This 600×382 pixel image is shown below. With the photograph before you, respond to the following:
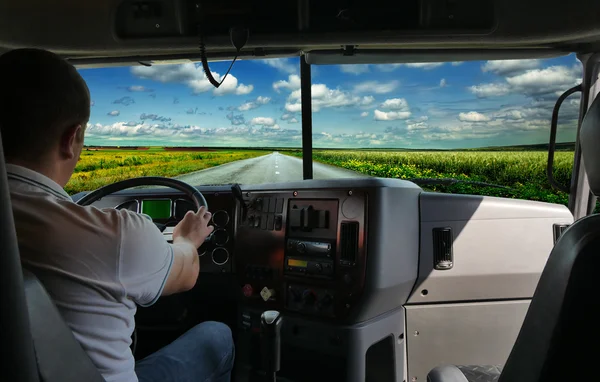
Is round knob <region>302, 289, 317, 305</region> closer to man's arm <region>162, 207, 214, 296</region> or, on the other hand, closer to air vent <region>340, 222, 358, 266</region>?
air vent <region>340, 222, 358, 266</region>

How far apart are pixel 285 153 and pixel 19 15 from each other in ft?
5.26

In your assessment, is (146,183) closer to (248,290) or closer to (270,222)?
(270,222)

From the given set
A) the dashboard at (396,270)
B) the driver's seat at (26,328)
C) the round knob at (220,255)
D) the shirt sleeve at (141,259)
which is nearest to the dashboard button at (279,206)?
the dashboard at (396,270)

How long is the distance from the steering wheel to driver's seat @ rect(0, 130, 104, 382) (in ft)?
3.47

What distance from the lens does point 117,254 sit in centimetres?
111

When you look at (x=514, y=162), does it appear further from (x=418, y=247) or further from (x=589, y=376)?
(x=589, y=376)

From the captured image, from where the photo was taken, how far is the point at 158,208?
8.96 feet

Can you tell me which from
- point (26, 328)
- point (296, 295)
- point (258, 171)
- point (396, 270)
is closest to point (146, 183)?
point (258, 171)

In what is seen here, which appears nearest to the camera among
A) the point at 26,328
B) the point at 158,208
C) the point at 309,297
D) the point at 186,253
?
the point at 26,328

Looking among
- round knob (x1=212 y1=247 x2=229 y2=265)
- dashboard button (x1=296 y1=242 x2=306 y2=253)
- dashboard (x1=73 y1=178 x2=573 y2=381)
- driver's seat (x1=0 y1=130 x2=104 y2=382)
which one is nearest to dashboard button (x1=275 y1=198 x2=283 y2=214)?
dashboard (x1=73 y1=178 x2=573 y2=381)

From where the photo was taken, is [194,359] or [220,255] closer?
[194,359]

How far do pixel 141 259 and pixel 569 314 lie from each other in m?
1.01

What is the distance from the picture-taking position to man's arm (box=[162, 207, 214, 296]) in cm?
135

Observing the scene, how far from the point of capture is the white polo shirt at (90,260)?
105cm
